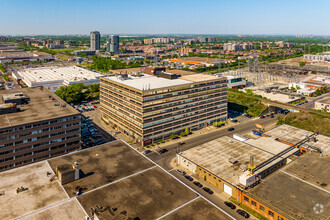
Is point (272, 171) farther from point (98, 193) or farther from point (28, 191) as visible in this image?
point (28, 191)

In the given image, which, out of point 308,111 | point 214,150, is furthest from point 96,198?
point 308,111

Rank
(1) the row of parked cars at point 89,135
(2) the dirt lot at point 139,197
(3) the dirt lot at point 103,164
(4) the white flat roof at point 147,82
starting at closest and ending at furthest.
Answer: (2) the dirt lot at point 139,197
(3) the dirt lot at point 103,164
(1) the row of parked cars at point 89,135
(4) the white flat roof at point 147,82

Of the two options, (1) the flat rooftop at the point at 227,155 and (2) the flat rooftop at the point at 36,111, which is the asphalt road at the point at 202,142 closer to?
(1) the flat rooftop at the point at 227,155

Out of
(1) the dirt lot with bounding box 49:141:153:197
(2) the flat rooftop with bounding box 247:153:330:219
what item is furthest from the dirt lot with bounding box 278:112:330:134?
(1) the dirt lot with bounding box 49:141:153:197

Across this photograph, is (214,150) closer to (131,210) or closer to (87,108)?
(131,210)

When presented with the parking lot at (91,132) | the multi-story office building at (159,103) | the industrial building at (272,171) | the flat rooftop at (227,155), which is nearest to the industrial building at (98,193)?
the industrial building at (272,171)

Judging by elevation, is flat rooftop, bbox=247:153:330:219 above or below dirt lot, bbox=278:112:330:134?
below

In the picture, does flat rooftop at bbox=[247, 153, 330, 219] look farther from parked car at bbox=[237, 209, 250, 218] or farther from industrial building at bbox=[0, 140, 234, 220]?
industrial building at bbox=[0, 140, 234, 220]
